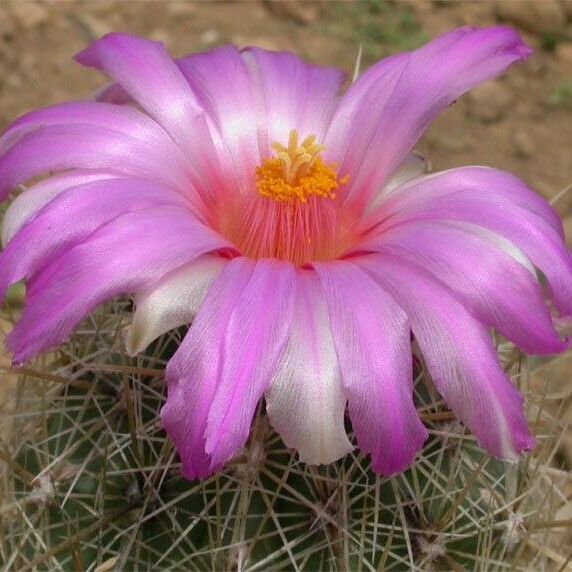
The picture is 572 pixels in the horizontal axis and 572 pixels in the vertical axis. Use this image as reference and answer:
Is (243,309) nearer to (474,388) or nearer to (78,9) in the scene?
(474,388)

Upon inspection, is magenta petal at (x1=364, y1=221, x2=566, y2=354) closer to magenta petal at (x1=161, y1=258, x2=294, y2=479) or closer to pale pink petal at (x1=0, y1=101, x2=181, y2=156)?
magenta petal at (x1=161, y1=258, x2=294, y2=479)

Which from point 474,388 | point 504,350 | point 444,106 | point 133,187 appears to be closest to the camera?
point 474,388

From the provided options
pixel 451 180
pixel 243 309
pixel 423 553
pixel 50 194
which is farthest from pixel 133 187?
pixel 423 553

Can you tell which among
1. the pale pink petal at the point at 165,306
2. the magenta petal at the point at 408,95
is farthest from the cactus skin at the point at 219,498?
the magenta petal at the point at 408,95

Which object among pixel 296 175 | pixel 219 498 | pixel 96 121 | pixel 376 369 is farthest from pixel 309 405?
pixel 96 121

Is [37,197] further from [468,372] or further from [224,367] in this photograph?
[468,372]

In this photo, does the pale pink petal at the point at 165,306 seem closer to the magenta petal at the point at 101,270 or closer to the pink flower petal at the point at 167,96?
the magenta petal at the point at 101,270
